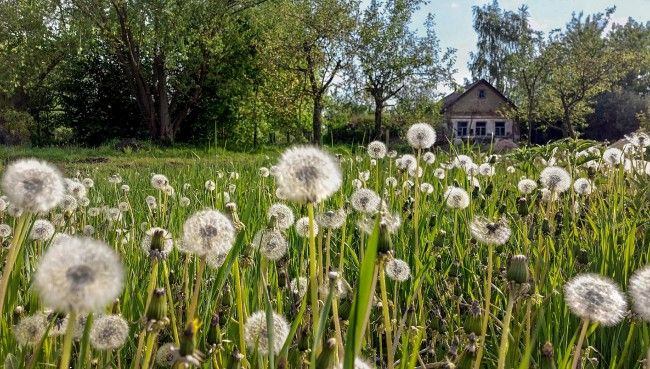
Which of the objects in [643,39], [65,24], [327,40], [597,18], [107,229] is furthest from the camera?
[643,39]

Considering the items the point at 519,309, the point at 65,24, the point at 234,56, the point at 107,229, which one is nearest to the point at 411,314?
the point at 519,309

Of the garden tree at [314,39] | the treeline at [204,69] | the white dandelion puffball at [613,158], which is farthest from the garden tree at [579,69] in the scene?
the white dandelion puffball at [613,158]

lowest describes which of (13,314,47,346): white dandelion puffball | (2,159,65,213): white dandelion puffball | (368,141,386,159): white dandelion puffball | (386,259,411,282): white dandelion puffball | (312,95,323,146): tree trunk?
(13,314,47,346): white dandelion puffball

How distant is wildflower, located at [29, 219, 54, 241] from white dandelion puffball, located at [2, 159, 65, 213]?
39.9 inches

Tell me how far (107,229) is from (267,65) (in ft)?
98.6

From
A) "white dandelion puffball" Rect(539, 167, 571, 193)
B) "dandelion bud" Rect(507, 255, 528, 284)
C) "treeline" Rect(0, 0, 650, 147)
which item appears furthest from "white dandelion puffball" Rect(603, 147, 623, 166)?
"treeline" Rect(0, 0, 650, 147)

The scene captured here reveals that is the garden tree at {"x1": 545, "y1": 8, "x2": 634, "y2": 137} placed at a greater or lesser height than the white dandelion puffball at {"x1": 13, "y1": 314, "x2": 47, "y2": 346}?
greater

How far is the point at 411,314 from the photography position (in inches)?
64.1

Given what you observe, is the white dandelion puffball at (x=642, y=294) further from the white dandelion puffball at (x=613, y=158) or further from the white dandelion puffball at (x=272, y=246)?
the white dandelion puffball at (x=613, y=158)

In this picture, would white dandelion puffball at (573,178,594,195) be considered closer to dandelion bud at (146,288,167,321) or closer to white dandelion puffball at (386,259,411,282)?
white dandelion puffball at (386,259,411,282)

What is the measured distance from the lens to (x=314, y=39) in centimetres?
3253

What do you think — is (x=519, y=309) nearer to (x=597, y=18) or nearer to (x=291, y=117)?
(x=291, y=117)

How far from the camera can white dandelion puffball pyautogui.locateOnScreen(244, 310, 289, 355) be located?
4.14 ft

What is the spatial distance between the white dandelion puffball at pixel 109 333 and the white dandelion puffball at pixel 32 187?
0.78ft
